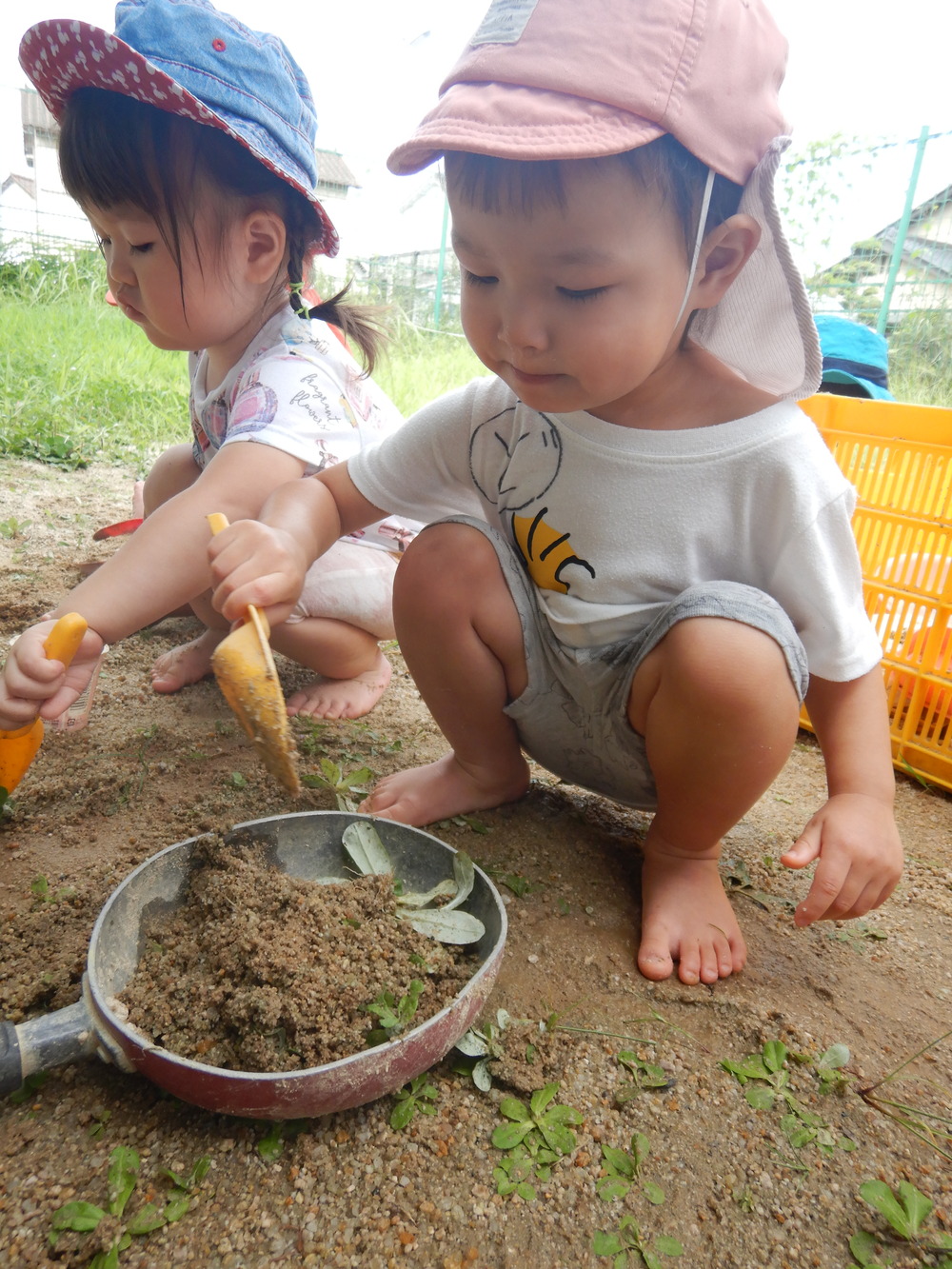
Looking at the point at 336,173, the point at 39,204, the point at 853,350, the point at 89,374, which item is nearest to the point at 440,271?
the point at 336,173

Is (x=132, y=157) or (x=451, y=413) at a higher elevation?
(x=132, y=157)

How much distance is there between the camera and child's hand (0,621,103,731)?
1.14 meters

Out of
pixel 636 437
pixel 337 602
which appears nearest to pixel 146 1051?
pixel 636 437

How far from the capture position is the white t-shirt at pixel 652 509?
45.9 inches

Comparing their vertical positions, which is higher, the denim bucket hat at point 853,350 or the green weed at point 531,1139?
the denim bucket hat at point 853,350

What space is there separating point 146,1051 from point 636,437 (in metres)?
0.92

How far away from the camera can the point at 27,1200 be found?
819mm

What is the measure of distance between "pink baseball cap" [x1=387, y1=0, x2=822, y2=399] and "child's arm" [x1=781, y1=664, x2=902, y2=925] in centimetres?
61

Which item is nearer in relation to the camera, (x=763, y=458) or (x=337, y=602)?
(x=763, y=458)

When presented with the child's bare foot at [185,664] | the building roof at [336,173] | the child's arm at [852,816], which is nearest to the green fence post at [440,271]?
the building roof at [336,173]

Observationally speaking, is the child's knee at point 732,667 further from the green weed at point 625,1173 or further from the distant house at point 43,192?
the distant house at point 43,192

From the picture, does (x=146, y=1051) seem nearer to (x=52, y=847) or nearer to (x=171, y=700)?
(x=52, y=847)

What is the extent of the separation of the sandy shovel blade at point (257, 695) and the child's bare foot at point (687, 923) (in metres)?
0.55

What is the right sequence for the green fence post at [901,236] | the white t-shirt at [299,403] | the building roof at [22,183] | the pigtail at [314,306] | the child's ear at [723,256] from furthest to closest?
1. the building roof at [22,183]
2. the green fence post at [901,236]
3. the pigtail at [314,306]
4. the white t-shirt at [299,403]
5. the child's ear at [723,256]
